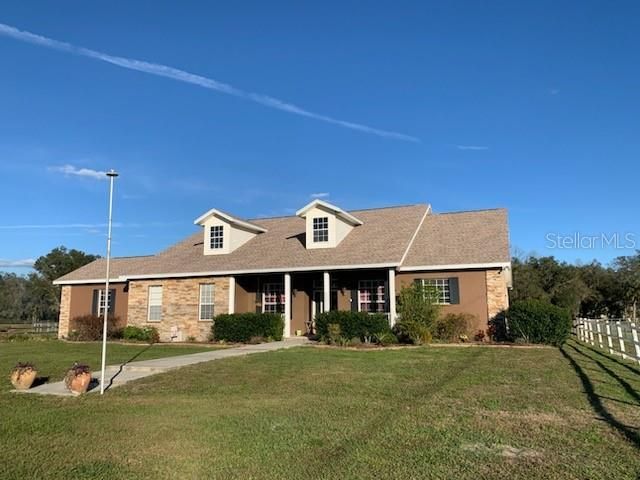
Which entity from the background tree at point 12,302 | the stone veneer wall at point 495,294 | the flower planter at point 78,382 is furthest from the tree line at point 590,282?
the background tree at point 12,302

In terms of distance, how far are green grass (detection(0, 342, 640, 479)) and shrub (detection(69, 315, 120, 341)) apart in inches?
606

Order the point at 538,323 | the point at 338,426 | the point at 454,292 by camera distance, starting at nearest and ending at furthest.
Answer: the point at 338,426 → the point at 538,323 → the point at 454,292

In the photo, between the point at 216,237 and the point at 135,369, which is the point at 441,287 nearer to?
the point at 216,237

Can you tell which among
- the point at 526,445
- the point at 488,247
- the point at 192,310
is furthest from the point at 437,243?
the point at 526,445

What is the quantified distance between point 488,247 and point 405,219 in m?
5.04

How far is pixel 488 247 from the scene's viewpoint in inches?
813

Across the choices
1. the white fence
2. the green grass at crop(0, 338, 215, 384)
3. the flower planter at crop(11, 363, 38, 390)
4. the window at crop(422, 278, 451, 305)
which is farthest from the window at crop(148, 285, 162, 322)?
the white fence

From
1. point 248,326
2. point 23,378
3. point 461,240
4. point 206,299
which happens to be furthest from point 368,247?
point 23,378

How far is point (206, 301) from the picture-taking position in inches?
924

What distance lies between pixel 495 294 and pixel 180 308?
13613 millimetres

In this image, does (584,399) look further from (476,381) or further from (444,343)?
(444,343)

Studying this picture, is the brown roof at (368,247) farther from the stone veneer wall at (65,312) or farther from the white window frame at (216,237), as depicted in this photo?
the white window frame at (216,237)

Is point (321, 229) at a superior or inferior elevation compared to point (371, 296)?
superior

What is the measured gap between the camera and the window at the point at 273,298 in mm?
23500
